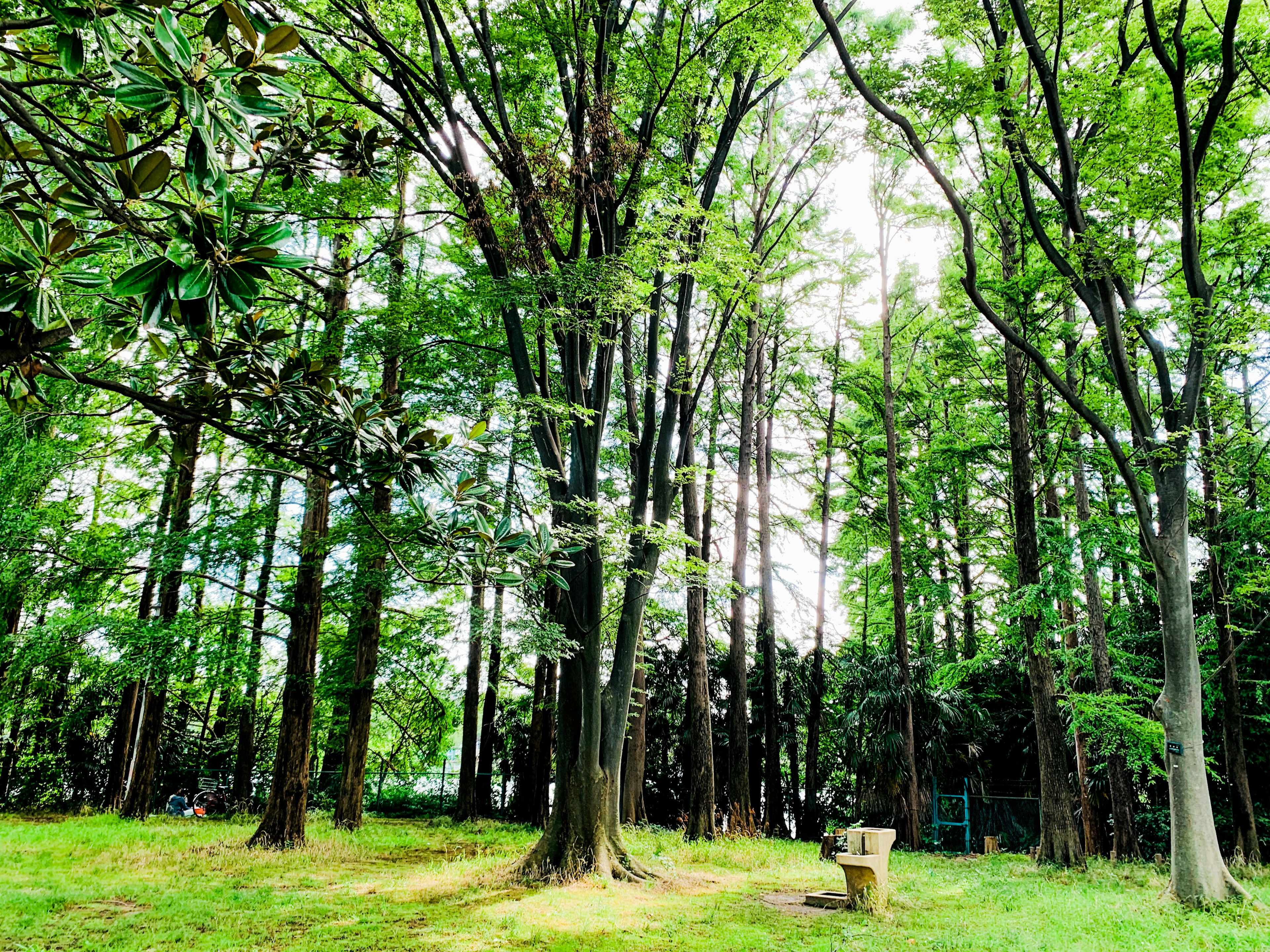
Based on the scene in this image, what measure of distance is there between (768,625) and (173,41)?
1435 cm

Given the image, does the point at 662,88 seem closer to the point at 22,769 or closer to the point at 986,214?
the point at 986,214

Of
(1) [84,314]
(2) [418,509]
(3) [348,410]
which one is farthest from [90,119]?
(2) [418,509]

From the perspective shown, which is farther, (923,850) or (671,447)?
(923,850)

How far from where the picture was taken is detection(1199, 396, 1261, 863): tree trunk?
34.4 feet

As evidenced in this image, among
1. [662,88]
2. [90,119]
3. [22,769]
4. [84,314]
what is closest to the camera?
[90,119]

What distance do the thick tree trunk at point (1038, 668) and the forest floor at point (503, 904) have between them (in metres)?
0.68

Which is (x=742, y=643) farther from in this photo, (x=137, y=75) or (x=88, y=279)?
(x=137, y=75)

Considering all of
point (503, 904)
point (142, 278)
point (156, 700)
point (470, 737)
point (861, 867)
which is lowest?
point (503, 904)

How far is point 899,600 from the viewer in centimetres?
1469

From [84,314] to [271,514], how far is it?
252 inches

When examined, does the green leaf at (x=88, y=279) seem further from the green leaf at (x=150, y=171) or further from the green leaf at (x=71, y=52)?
the green leaf at (x=71, y=52)

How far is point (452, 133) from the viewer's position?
7289mm

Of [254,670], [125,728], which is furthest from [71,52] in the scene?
[125,728]

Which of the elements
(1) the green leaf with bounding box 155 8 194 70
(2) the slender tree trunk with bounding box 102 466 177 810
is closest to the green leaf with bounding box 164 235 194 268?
(1) the green leaf with bounding box 155 8 194 70
